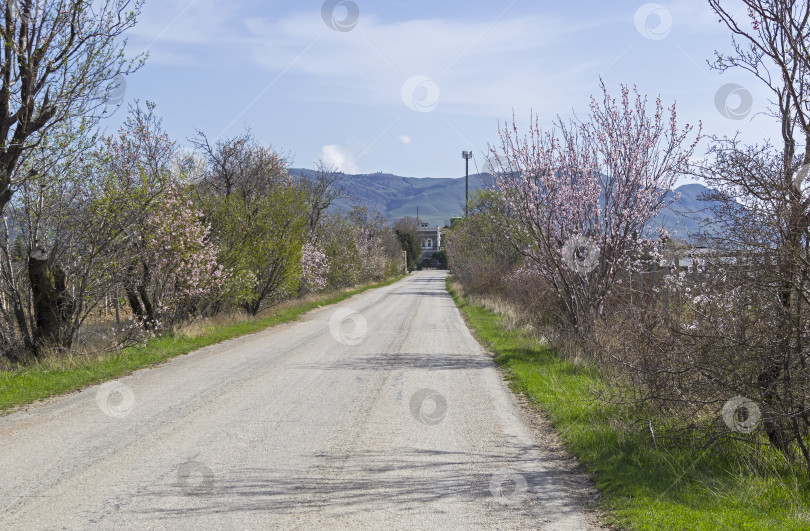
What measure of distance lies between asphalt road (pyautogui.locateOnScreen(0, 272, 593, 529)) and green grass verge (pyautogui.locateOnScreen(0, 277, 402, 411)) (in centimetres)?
51

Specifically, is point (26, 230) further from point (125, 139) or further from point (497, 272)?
point (497, 272)

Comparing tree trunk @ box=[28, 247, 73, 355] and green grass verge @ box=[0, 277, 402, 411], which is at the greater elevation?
tree trunk @ box=[28, 247, 73, 355]

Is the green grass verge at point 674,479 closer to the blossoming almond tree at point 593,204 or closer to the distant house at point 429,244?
the blossoming almond tree at point 593,204

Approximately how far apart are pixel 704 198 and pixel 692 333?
1350 mm

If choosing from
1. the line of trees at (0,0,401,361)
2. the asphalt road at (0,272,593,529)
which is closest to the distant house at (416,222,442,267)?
the line of trees at (0,0,401,361)

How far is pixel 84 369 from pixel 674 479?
36.0ft

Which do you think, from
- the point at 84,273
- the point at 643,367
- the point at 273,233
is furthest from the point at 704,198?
the point at 273,233

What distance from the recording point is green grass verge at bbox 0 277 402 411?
430 inches

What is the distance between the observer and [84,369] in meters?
13.2

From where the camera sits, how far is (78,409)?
9742 mm

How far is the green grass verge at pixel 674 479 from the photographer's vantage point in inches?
210

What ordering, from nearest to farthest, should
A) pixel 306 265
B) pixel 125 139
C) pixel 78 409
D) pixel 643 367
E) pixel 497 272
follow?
pixel 643 367 → pixel 78 409 → pixel 125 139 → pixel 497 272 → pixel 306 265

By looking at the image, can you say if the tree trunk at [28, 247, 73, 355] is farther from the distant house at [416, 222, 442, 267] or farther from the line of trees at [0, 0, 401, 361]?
the distant house at [416, 222, 442, 267]

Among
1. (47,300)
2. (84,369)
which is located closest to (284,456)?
(84,369)
